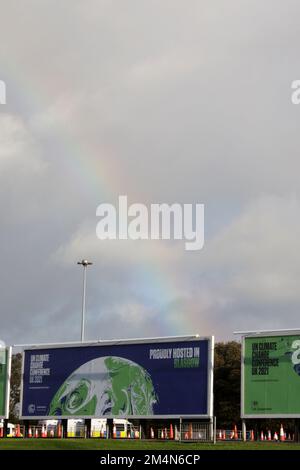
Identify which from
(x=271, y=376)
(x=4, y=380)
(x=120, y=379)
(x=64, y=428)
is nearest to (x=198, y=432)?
(x=271, y=376)

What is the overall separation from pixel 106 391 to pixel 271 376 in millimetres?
11747

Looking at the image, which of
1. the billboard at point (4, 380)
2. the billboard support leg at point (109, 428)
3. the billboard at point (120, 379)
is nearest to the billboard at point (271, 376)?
the billboard at point (120, 379)

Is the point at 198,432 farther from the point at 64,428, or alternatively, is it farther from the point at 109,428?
the point at 64,428

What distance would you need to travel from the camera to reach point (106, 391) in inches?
2347

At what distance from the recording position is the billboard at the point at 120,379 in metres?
55.3

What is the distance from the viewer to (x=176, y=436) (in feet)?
177

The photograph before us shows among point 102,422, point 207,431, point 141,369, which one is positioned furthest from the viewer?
point 102,422

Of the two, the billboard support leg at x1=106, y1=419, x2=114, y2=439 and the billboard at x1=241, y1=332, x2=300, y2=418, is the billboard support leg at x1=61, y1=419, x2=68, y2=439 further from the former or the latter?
the billboard at x1=241, y1=332, x2=300, y2=418

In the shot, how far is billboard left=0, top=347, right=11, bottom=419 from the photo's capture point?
65.6m
